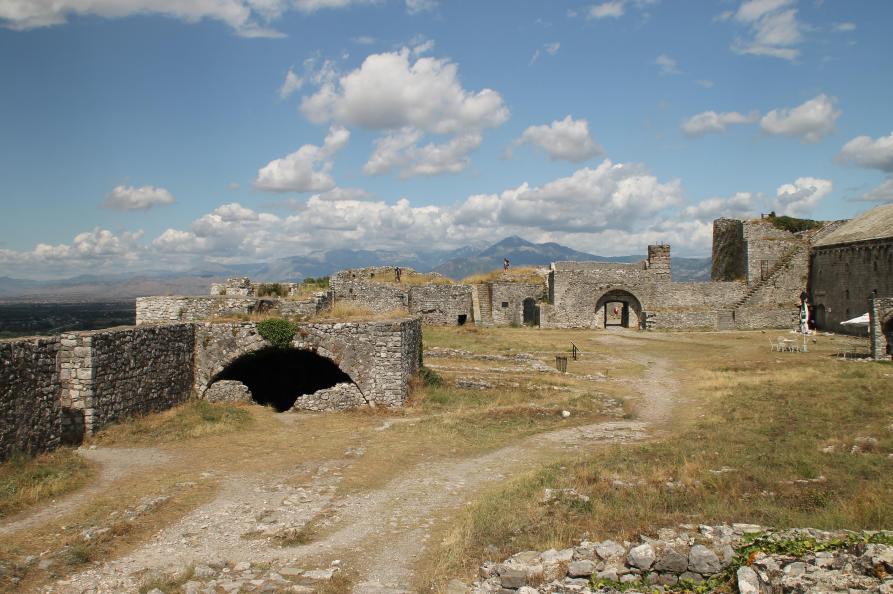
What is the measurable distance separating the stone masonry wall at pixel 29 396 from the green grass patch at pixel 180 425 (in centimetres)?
127

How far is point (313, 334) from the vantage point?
18.0 metres

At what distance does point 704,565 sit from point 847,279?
42581 mm

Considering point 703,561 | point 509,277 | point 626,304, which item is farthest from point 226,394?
point 626,304

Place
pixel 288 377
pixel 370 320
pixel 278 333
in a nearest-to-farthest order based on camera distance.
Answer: pixel 278 333
pixel 370 320
pixel 288 377

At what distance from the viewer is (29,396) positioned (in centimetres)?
1232

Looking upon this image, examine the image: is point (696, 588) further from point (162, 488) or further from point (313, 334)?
point (313, 334)

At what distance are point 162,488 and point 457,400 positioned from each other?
1058cm

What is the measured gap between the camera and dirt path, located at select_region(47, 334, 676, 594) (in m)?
7.68

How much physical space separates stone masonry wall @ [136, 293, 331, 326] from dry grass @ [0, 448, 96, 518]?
8428 millimetres

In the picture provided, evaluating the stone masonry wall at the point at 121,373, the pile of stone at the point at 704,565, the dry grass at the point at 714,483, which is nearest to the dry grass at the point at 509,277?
the dry grass at the point at 714,483

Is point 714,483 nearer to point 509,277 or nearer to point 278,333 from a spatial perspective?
point 278,333

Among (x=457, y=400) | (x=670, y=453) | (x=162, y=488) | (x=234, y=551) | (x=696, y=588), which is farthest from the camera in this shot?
(x=457, y=400)

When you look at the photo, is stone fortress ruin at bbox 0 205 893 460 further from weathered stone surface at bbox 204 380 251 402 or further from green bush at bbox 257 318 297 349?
green bush at bbox 257 318 297 349

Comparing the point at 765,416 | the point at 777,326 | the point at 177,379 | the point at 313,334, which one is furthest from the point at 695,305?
the point at 177,379
